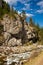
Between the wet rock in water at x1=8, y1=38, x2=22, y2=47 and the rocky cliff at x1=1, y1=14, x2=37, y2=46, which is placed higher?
the rocky cliff at x1=1, y1=14, x2=37, y2=46

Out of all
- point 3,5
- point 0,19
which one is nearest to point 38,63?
point 0,19

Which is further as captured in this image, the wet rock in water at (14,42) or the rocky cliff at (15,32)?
the rocky cliff at (15,32)

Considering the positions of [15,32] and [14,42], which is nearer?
[14,42]

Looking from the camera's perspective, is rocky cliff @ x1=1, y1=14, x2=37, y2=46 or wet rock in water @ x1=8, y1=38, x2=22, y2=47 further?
rocky cliff @ x1=1, y1=14, x2=37, y2=46

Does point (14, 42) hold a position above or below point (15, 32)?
below

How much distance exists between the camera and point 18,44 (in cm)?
9062

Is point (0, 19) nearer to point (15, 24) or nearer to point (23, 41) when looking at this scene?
point (15, 24)

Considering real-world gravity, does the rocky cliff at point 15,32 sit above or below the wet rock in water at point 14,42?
above

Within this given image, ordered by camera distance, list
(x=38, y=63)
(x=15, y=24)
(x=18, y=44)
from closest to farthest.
Result: (x=38, y=63) < (x=18, y=44) < (x=15, y=24)

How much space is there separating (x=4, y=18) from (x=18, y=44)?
1439 centimetres

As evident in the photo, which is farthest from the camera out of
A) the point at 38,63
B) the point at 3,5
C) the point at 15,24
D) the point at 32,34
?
the point at 3,5

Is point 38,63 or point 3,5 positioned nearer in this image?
point 38,63

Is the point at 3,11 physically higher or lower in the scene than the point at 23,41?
higher

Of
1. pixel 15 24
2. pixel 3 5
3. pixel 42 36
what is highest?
pixel 3 5
